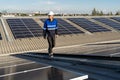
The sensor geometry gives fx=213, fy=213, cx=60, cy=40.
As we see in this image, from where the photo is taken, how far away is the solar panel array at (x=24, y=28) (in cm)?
2844

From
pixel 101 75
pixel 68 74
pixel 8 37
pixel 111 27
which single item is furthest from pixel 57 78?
pixel 111 27

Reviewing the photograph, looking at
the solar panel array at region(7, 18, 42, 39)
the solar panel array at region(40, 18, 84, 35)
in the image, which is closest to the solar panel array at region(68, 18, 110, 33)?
the solar panel array at region(40, 18, 84, 35)

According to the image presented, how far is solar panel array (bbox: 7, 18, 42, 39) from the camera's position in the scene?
93.3ft

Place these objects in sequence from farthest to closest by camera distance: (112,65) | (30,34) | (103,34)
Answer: (103,34)
(30,34)
(112,65)

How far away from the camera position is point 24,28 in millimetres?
A: 30641

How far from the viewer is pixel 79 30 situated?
33.9m

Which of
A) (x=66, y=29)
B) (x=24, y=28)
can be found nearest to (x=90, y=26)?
(x=66, y=29)

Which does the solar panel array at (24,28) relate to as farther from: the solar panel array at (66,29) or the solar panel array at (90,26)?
the solar panel array at (90,26)

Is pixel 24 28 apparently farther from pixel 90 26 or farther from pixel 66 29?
pixel 90 26

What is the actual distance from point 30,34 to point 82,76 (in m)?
24.5

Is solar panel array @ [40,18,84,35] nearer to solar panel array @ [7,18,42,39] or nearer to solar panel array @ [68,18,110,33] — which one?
solar panel array @ [68,18,110,33]

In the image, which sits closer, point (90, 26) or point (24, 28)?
point (24, 28)

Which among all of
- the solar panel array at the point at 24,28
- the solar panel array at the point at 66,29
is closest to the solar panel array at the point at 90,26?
the solar panel array at the point at 66,29

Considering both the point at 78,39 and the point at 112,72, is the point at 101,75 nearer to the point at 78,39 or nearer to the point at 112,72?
the point at 112,72
